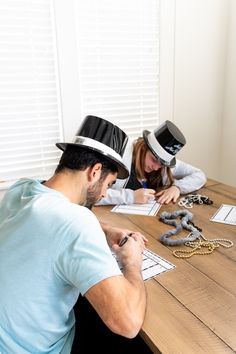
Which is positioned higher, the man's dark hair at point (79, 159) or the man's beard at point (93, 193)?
the man's dark hair at point (79, 159)

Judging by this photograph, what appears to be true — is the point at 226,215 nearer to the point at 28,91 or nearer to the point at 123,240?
the point at 123,240

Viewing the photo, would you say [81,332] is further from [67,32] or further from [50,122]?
[67,32]

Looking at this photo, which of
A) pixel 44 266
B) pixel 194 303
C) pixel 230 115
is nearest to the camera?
pixel 44 266

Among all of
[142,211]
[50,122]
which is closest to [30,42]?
[50,122]

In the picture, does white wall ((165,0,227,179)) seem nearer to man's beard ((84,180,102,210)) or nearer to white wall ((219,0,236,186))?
white wall ((219,0,236,186))

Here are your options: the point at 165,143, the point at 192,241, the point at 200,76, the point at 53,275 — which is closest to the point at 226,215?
the point at 192,241

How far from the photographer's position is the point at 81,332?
127 cm

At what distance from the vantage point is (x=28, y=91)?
2055mm

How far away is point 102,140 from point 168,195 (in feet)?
2.60

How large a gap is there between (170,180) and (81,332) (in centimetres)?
99

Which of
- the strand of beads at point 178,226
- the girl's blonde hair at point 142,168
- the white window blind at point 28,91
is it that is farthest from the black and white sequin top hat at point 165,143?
the white window blind at point 28,91

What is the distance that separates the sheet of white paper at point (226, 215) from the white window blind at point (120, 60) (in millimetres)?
1076

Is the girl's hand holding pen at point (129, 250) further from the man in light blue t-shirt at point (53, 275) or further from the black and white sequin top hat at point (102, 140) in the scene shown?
the black and white sequin top hat at point (102, 140)

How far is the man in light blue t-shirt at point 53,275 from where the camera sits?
0.78 metres
